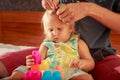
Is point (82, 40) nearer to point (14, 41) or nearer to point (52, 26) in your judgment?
point (52, 26)

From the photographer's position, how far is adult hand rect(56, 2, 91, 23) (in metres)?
0.93

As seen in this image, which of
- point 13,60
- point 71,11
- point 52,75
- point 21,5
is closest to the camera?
point 52,75

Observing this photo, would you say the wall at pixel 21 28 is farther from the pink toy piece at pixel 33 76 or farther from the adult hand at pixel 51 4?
the pink toy piece at pixel 33 76

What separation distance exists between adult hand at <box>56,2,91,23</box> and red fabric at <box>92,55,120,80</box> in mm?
243

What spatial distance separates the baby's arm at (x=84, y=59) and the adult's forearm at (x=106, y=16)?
0.12m

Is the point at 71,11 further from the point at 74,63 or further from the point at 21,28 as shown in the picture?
the point at 21,28

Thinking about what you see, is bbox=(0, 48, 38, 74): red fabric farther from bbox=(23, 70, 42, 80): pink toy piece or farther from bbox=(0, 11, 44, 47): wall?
bbox=(0, 11, 44, 47): wall

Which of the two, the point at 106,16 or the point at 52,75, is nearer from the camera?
the point at 52,75

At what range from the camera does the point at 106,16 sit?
108 centimetres

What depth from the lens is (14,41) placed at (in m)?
2.35

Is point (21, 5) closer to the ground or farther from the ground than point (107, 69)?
farther from the ground

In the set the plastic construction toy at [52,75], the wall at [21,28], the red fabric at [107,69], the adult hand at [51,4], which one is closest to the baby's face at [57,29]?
the adult hand at [51,4]

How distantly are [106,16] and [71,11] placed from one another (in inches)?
7.5

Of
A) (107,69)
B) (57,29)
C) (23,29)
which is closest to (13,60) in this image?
(57,29)
